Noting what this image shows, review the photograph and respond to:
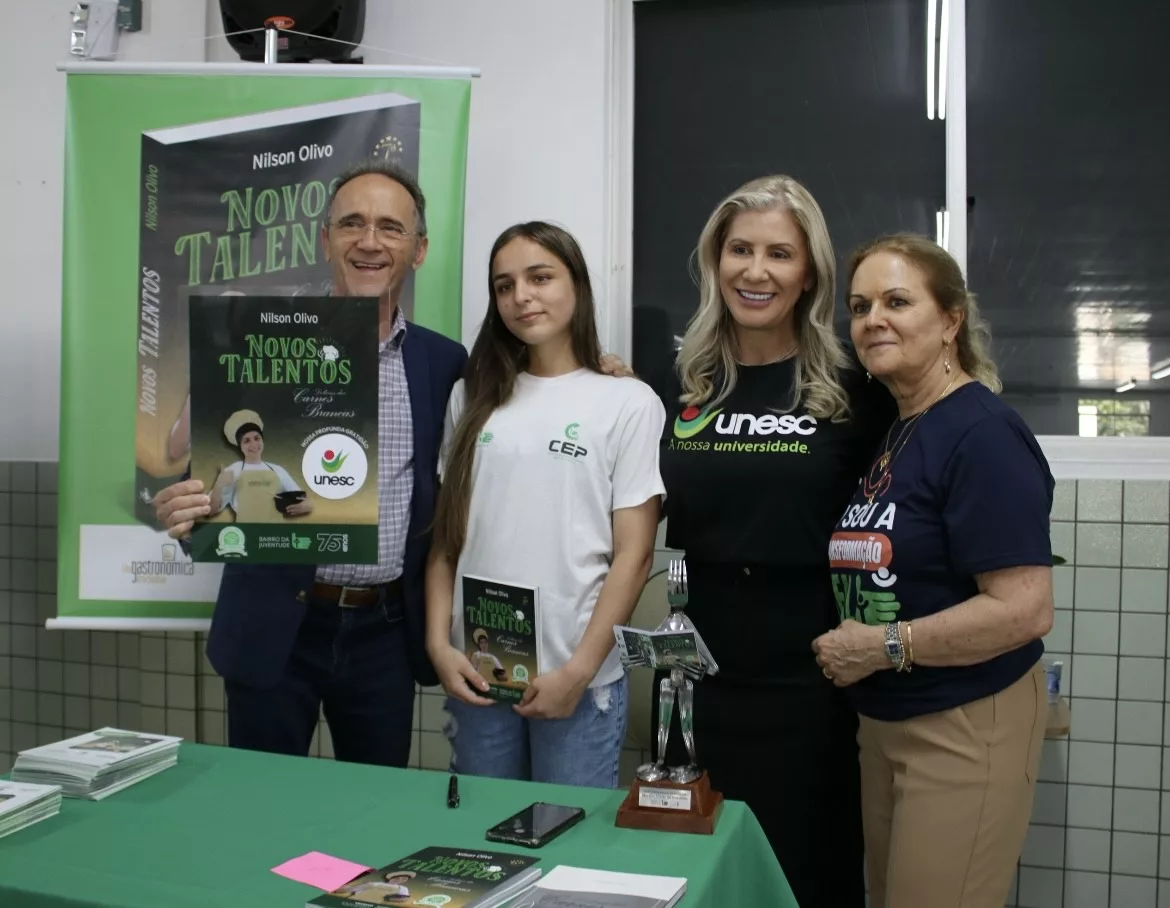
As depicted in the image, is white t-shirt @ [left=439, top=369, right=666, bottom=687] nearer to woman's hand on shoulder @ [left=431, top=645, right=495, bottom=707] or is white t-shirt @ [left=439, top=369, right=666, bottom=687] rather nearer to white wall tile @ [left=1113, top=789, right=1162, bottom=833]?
woman's hand on shoulder @ [left=431, top=645, right=495, bottom=707]

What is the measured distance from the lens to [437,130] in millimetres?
2703

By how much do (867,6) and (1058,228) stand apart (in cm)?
89

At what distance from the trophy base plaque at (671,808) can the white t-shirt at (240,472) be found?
0.91 meters

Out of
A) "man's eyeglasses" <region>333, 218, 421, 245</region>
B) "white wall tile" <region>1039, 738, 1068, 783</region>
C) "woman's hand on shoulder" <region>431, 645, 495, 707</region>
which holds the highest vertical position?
"man's eyeglasses" <region>333, 218, 421, 245</region>

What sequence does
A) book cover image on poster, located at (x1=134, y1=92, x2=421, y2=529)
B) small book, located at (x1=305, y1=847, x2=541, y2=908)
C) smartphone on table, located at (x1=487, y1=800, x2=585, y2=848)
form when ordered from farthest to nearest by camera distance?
book cover image on poster, located at (x1=134, y1=92, x2=421, y2=529) → smartphone on table, located at (x1=487, y1=800, x2=585, y2=848) → small book, located at (x1=305, y1=847, x2=541, y2=908)

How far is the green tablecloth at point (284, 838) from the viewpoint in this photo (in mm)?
1316

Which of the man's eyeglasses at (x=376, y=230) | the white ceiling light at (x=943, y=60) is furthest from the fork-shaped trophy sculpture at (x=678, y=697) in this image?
the white ceiling light at (x=943, y=60)

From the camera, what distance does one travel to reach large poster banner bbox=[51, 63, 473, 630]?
266cm

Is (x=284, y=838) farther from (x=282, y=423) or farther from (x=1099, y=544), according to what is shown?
(x=1099, y=544)

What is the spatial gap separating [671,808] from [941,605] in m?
0.63

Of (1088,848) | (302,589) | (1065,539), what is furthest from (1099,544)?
(302,589)

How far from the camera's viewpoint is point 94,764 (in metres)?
1.66

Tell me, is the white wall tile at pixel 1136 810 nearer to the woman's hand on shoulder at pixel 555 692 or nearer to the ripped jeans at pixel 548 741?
the ripped jeans at pixel 548 741

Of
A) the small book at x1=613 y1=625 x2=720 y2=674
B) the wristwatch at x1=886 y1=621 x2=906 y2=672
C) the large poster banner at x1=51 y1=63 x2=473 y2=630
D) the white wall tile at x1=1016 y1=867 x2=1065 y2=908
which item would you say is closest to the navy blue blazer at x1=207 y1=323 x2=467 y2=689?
the large poster banner at x1=51 y1=63 x2=473 y2=630
